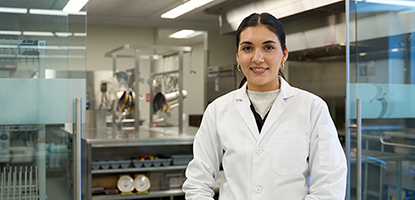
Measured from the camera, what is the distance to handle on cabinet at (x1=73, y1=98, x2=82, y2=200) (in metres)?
2.67

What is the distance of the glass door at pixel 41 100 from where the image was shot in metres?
2.56

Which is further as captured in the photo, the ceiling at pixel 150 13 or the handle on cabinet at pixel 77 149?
the ceiling at pixel 150 13

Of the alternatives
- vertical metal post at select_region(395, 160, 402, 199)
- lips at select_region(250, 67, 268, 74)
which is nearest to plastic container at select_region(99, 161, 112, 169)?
vertical metal post at select_region(395, 160, 402, 199)

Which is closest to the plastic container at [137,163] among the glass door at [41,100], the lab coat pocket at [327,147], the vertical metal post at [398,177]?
the glass door at [41,100]

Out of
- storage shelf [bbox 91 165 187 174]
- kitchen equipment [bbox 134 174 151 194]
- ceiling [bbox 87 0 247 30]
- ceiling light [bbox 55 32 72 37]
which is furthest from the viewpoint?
ceiling [bbox 87 0 247 30]

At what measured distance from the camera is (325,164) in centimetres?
132

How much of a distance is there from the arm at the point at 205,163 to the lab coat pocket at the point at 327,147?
0.31 metres

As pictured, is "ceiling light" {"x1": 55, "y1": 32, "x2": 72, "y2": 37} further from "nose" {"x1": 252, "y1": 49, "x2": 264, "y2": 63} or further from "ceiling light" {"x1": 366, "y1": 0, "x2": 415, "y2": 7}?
"ceiling light" {"x1": 366, "y1": 0, "x2": 415, "y2": 7}

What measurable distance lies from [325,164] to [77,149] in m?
1.72

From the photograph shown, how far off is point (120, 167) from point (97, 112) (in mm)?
Result: 1759

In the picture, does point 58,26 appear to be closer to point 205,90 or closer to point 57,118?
point 57,118

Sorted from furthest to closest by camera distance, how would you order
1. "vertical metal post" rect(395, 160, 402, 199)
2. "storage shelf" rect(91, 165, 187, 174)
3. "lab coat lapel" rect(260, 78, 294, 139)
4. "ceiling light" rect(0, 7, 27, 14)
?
"storage shelf" rect(91, 165, 187, 174), "vertical metal post" rect(395, 160, 402, 199), "ceiling light" rect(0, 7, 27, 14), "lab coat lapel" rect(260, 78, 294, 139)

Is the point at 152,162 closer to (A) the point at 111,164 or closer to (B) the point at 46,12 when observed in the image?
(A) the point at 111,164

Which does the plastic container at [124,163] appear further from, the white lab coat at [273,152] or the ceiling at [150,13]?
the white lab coat at [273,152]
